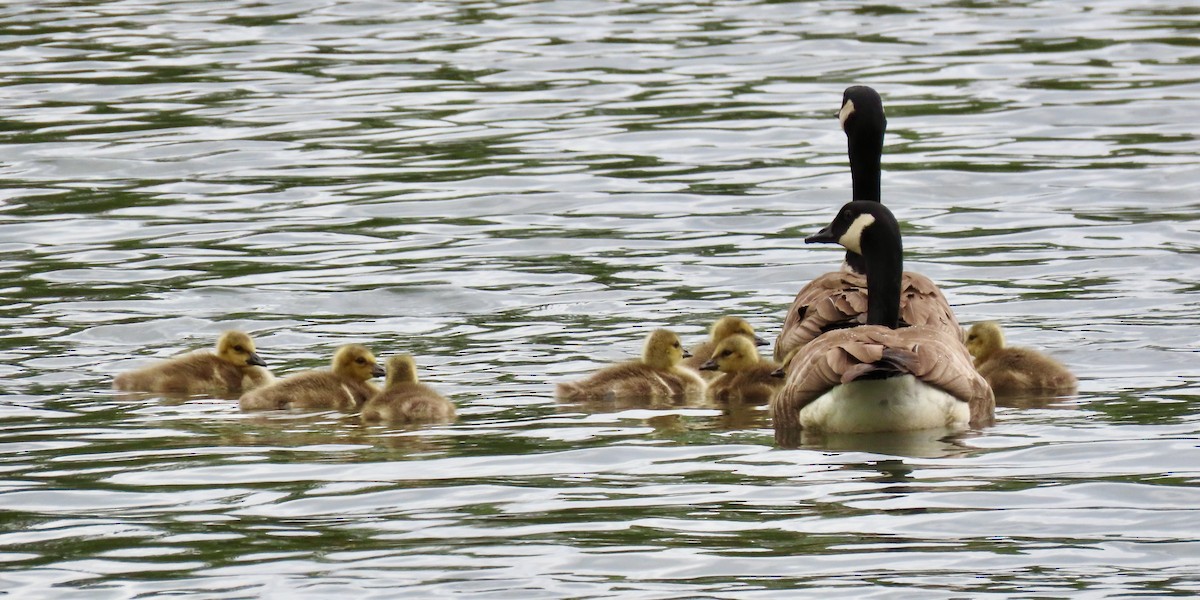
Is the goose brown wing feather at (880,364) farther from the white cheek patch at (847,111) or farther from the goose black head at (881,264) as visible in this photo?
the white cheek patch at (847,111)

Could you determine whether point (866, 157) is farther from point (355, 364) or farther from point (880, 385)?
point (880, 385)

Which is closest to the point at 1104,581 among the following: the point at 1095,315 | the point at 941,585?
the point at 941,585

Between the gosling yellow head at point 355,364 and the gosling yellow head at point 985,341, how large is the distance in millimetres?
3227

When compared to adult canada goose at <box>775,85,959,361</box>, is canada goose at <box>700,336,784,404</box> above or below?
below

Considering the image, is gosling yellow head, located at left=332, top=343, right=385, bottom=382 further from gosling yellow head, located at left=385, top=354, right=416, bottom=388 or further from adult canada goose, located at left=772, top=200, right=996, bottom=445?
adult canada goose, located at left=772, top=200, right=996, bottom=445

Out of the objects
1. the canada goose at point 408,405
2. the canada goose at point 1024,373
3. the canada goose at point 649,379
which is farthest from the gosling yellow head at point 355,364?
the canada goose at point 1024,373

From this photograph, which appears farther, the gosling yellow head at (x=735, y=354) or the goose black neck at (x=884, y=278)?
the gosling yellow head at (x=735, y=354)

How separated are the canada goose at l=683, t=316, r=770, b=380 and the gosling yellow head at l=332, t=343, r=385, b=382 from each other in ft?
6.06

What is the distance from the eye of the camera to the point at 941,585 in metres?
7.55

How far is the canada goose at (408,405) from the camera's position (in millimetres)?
10836

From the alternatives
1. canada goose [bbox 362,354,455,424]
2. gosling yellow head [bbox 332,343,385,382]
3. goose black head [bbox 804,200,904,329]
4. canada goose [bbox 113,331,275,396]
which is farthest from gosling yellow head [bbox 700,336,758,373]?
canada goose [bbox 113,331,275,396]

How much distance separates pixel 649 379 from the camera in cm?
1162

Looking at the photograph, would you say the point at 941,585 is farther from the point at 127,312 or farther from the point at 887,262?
the point at 127,312

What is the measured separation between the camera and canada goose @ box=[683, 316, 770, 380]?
41.0 feet
